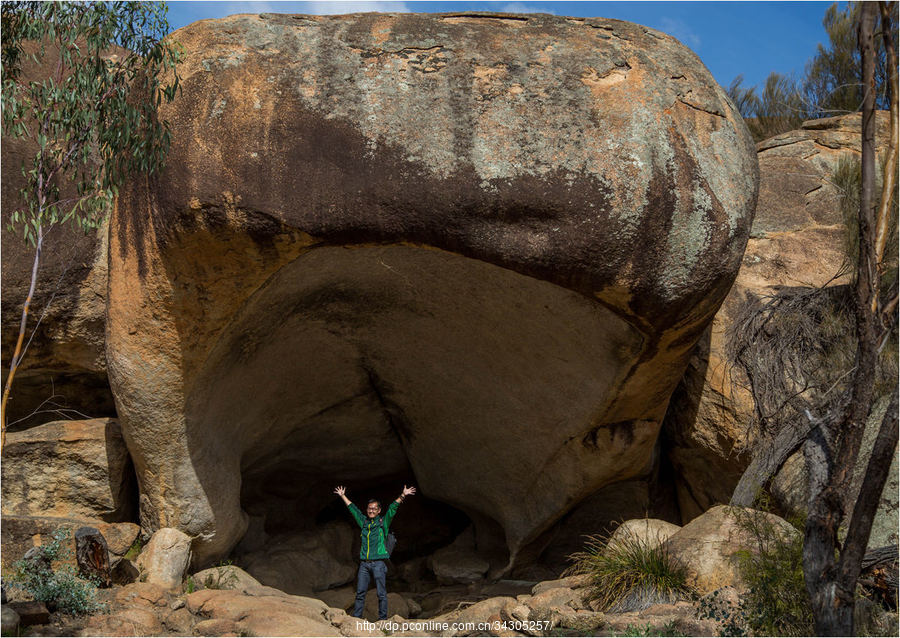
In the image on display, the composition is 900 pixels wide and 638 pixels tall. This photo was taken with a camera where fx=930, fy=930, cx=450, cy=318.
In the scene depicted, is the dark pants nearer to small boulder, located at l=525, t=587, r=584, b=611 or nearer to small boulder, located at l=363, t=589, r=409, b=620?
small boulder, located at l=363, t=589, r=409, b=620

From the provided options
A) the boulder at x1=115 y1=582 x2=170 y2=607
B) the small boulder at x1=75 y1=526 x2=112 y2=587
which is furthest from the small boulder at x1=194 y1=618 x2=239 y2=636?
the small boulder at x1=75 y1=526 x2=112 y2=587

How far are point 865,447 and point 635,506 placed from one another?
249 cm

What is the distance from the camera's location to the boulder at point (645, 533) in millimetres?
6965

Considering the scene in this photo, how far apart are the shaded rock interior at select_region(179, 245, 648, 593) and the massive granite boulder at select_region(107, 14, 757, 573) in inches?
1.3

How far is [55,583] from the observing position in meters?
5.62

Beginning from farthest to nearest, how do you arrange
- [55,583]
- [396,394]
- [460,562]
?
[460,562] < [396,394] < [55,583]

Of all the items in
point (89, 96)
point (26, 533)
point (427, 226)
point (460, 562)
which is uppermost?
point (89, 96)

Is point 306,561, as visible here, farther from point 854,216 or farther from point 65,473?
point 854,216

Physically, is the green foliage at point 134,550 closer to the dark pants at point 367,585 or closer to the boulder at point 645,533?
the dark pants at point 367,585

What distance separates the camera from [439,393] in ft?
26.8

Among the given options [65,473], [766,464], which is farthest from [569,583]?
[65,473]

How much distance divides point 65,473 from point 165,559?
4.30 feet

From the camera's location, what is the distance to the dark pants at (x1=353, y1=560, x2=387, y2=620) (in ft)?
23.6

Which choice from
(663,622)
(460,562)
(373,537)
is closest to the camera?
(663,622)
